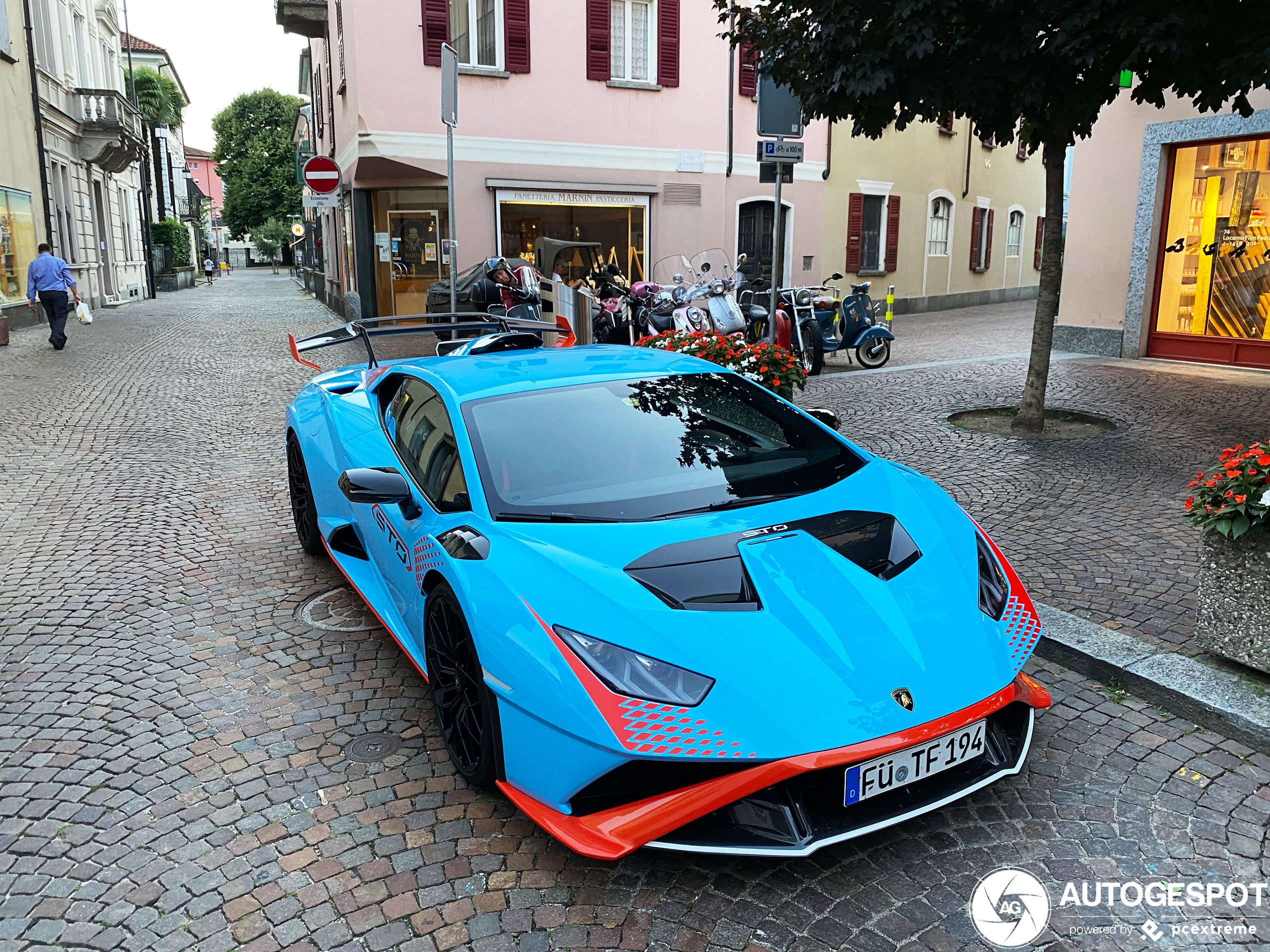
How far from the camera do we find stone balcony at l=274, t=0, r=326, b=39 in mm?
22734

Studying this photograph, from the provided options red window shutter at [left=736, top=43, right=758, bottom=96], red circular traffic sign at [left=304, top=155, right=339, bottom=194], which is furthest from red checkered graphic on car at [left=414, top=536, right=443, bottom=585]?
red window shutter at [left=736, top=43, right=758, bottom=96]

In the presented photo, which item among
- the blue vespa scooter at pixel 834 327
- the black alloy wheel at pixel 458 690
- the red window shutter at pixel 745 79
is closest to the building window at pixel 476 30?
the red window shutter at pixel 745 79

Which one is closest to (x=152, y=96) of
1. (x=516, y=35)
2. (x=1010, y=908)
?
(x=516, y=35)

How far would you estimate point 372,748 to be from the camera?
3.59 meters

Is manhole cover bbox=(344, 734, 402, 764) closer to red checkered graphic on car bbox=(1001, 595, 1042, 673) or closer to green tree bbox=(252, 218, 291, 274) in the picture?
red checkered graphic on car bbox=(1001, 595, 1042, 673)

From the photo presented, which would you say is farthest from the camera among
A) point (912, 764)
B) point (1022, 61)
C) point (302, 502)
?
point (1022, 61)

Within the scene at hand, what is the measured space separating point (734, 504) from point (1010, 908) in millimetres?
1447

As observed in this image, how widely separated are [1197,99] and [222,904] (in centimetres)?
820

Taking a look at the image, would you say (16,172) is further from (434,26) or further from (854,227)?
(854,227)

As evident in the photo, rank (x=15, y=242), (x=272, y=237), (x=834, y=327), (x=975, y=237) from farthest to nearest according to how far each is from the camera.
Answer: (x=272, y=237), (x=975, y=237), (x=15, y=242), (x=834, y=327)

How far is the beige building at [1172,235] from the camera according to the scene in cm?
1192

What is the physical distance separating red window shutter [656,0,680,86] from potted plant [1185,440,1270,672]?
17188 millimetres

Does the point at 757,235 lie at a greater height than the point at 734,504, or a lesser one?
greater

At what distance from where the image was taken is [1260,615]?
3.71 meters
